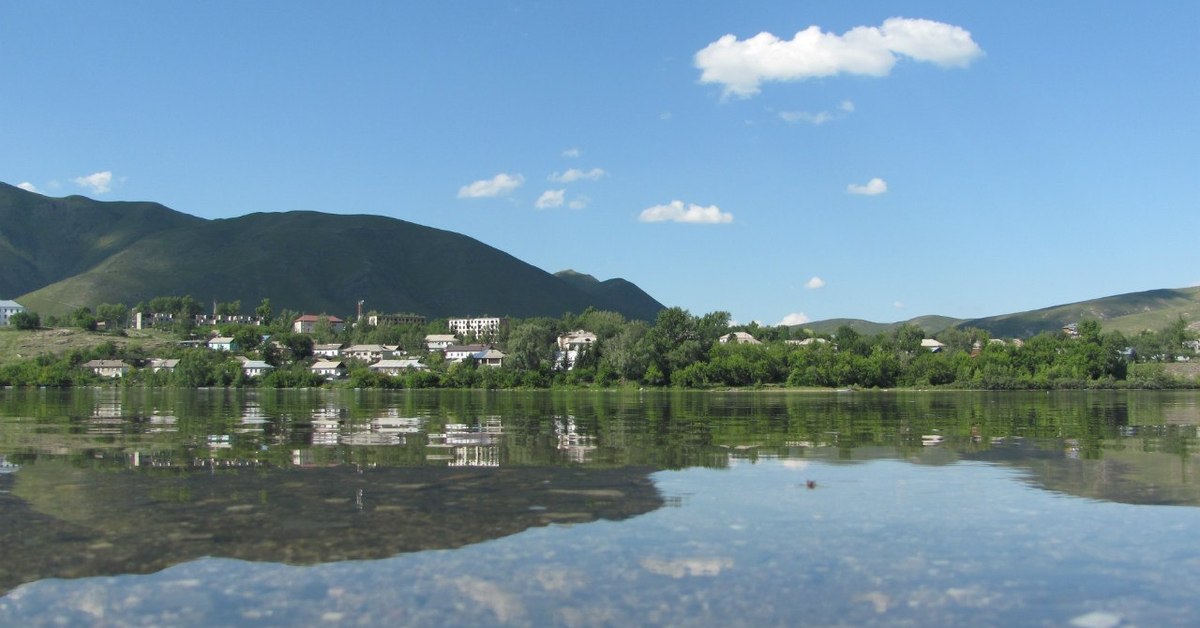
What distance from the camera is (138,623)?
11328 millimetres

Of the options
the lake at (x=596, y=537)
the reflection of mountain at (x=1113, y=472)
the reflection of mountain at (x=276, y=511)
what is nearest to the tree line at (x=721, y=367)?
the reflection of mountain at (x=1113, y=472)

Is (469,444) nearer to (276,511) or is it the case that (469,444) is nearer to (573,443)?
(573,443)

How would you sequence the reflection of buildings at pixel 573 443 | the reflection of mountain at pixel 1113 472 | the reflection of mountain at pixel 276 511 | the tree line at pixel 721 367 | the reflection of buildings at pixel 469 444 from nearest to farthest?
1. the reflection of mountain at pixel 276 511
2. the reflection of mountain at pixel 1113 472
3. the reflection of buildings at pixel 469 444
4. the reflection of buildings at pixel 573 443
5. the tree line at pixel 721 367

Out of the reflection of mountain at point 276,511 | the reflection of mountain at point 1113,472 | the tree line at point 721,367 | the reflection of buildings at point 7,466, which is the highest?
the tree line at point 721,367

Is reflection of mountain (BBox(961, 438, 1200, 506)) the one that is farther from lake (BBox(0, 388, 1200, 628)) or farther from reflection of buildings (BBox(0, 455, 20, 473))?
reflection of buildings (BBox(0, 455, 20, 473))

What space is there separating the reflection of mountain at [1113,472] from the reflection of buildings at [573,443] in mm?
12490

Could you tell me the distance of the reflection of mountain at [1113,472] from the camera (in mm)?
21780

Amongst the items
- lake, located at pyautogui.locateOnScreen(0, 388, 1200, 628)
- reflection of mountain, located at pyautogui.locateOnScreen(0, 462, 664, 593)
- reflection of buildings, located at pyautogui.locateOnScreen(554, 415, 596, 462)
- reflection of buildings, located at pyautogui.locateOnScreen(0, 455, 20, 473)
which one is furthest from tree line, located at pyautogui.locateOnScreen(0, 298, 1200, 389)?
reflection of mountain, located at pyautogui.locateOnScreen(0, 462, 664, 593)

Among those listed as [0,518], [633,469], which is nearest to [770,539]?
[633,469]

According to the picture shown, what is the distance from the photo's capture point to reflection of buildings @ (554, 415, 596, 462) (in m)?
31.0

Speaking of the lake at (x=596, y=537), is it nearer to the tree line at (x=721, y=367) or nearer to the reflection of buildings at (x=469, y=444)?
the reflection of buildings at (x=469, y=444)

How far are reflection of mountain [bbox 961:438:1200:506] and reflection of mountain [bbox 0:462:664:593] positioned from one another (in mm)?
10452

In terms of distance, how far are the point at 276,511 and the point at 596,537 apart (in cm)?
672

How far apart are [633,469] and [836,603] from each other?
1463cm
